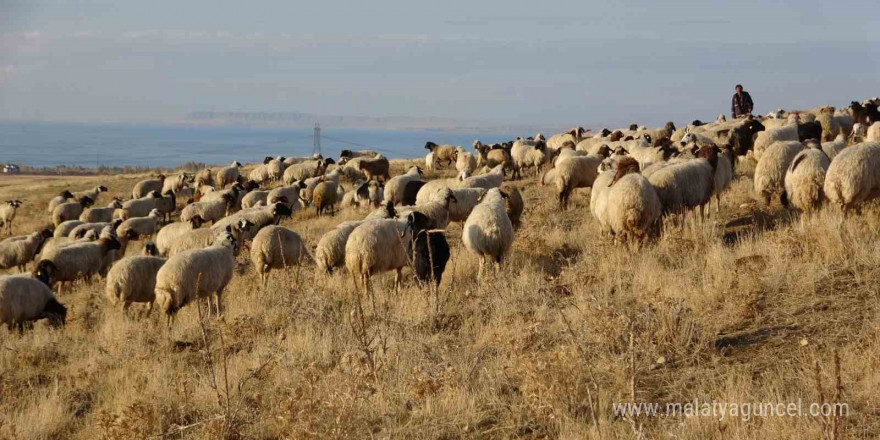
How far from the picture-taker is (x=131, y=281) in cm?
1247

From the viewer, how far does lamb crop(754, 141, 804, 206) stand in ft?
46.1

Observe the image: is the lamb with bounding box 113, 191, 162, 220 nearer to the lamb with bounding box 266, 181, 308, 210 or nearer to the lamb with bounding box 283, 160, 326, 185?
the lamb with bounding box 266, 181, 308, 210

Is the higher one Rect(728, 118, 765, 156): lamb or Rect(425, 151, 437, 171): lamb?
Rect(728, 118, 765, 156): lamb

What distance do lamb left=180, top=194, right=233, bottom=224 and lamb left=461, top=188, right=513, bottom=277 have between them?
13.6 metres

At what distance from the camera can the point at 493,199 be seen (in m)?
12.7

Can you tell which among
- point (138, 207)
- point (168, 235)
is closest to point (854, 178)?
point (168, 235)

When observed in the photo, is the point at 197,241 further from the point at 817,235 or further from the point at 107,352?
the point at 817,235

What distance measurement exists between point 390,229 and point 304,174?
2100cm

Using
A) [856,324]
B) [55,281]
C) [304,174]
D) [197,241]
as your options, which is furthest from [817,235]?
[304,174]

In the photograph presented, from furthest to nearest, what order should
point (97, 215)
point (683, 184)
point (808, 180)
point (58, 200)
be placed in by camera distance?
point (58, 200) → point (97, 215) → point (683, 184) → point (808, 180)

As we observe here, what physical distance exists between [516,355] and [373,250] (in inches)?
201

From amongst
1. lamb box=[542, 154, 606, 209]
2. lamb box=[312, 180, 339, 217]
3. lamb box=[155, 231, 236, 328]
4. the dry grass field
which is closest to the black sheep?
lamb box=[542, 154, 606, 209]

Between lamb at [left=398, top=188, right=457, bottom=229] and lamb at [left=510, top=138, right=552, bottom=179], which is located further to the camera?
lamb at [left=510, top=138, right=552, bottom=179]

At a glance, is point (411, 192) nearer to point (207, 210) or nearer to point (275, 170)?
point (207, 210)
